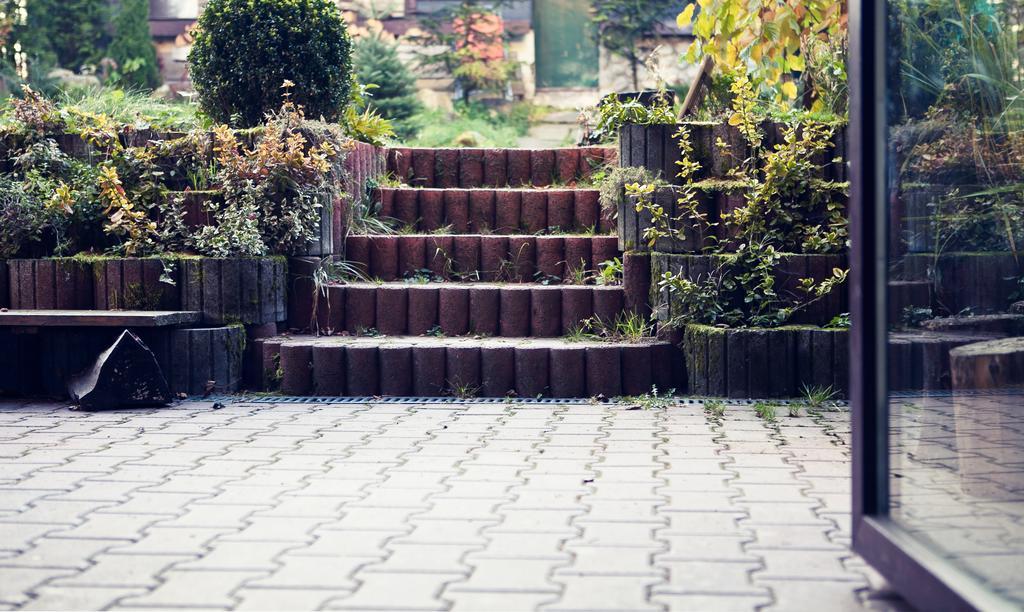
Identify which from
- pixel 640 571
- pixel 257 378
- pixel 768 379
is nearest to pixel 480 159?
pixel 257 378

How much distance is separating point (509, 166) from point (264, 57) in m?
1.83

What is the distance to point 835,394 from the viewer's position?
5336 mm

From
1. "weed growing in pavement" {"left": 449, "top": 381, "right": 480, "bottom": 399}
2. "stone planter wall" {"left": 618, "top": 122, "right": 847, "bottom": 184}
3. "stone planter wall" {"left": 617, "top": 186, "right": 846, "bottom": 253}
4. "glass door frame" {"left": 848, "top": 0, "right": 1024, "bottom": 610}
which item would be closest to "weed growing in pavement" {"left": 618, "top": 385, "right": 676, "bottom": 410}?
"weed growing in pavement" {"left": 449, "top": 381, "right": 480, "bottom": 399}

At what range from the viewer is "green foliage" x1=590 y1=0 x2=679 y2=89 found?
12820mm

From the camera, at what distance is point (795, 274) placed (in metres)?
5.58

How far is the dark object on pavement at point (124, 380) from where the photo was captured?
5.20m

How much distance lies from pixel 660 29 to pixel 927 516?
36.9ft

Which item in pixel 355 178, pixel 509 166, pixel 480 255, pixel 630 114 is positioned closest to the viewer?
pixel 630 114

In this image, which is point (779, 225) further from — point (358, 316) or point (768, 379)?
point (358, 316)

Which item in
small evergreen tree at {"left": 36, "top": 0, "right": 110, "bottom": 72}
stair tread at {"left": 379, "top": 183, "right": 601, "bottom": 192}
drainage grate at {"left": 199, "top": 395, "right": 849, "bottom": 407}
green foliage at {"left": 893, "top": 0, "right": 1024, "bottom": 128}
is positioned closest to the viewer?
green foliage at {"left": 893, "top": 0, "right": 1024, "bottom": 128}

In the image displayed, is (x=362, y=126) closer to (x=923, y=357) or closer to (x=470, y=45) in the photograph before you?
(x=923, y=357)

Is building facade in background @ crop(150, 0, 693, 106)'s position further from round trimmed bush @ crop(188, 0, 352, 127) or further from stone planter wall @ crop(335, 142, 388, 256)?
round trimmed bush @ crop(188, 0, 352, 127)

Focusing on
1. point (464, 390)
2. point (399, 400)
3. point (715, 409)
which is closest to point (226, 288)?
point (399, 400)

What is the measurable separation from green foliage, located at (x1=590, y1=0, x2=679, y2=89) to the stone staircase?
5.91 m
